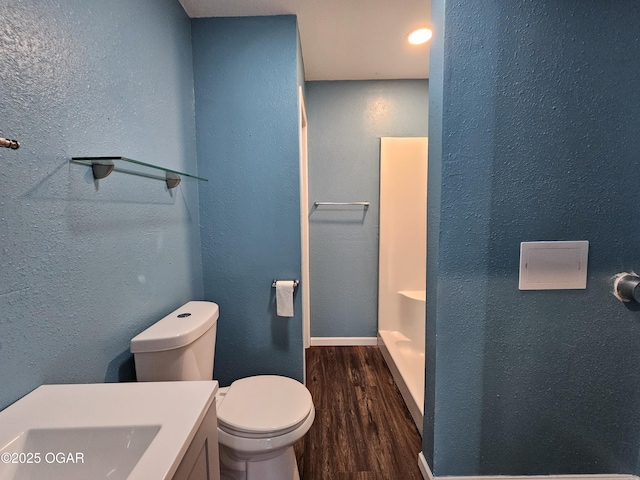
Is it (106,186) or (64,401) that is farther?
(106,186)

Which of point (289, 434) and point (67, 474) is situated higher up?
point (67, 474)

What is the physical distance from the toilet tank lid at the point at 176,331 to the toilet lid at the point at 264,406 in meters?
0.32

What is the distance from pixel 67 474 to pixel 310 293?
6.37 feet

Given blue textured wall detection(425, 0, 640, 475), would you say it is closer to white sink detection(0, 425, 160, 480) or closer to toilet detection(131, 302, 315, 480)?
toilet detection(131, 302, 315, 480)

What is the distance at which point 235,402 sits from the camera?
116 centimetres

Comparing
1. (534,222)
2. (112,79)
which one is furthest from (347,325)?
(112,79)

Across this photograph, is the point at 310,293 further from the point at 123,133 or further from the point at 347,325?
the point at 123,133

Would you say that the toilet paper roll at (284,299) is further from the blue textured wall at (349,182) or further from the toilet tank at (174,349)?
the blue textured wall at (349,182)

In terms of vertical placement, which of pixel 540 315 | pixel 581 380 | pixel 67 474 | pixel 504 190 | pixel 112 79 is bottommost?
pixel 581 380

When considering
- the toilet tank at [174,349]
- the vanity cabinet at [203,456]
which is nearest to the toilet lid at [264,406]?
the toilet tank at [174,349]

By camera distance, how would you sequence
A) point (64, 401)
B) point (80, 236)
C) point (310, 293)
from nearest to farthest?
point (64, 401) → point (80, 236) → point (310, 293)

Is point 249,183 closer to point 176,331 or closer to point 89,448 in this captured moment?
point 176,331

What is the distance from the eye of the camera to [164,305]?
1237mm

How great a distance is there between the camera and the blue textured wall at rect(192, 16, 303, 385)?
1.52 metres
